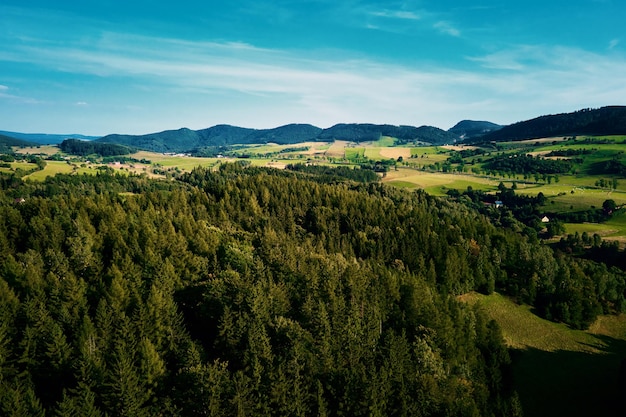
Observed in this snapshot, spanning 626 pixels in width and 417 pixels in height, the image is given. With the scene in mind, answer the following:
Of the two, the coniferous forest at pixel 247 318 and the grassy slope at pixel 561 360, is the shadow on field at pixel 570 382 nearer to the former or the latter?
the grassy slope at pixel 561 360

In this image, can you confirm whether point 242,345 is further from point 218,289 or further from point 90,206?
point 90,206

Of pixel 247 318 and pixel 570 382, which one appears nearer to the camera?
pixel 247 318

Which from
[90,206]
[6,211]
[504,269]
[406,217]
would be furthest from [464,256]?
[6,211]

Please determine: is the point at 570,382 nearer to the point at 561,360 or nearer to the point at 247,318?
the point at 561,360

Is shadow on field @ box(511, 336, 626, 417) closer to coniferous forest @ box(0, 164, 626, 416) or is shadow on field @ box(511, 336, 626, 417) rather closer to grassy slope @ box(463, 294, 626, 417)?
grassy slope @ box(463, 294, 626, 417)

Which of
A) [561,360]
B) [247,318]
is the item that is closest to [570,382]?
[561,360]

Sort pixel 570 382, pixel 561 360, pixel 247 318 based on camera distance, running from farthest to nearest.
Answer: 1. pixel 561 360
2. pixel 570 382
3. pixel 247 318

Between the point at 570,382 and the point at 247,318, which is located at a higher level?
the point at 247,318

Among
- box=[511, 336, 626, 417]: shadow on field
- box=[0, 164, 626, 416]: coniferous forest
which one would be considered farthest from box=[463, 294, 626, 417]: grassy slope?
box=[0, 164, 626, 416]: coniferous forest
